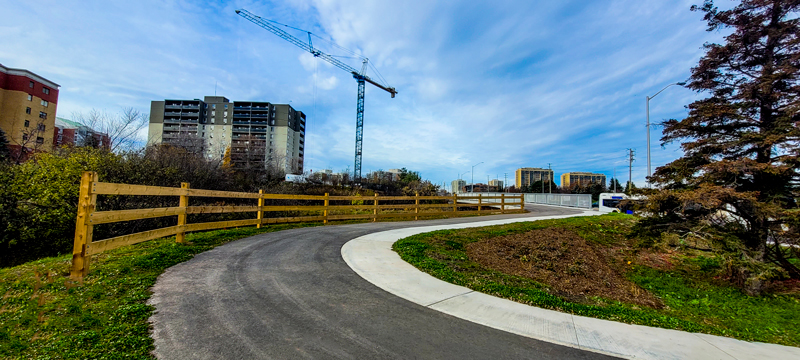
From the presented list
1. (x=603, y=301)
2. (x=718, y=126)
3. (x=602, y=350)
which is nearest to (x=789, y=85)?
(x=718, y=126)

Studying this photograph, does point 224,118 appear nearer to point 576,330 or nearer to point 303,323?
point 303,323

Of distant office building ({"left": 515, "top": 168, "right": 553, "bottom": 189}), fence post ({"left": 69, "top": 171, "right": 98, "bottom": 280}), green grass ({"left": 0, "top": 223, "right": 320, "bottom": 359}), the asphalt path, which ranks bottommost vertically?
the asphalt path

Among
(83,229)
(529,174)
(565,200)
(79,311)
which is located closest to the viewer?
(79,311)

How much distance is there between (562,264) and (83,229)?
861 cm

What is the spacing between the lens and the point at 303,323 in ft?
10.0

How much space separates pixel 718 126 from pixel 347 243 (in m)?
8.77

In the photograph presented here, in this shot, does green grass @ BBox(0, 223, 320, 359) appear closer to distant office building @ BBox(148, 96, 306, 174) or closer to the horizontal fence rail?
the horizontal fence rail

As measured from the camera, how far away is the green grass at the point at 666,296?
12.6ft

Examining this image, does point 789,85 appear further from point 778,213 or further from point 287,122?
point 287,122

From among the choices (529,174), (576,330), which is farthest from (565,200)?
(529,174)

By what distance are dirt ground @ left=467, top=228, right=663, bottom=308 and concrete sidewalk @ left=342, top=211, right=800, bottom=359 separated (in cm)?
119

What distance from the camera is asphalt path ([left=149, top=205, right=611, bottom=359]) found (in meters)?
2.57

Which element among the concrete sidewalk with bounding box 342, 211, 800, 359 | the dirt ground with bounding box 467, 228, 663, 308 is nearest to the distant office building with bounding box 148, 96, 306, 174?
the dirt ground with bounding box 467, 228, 663, 308

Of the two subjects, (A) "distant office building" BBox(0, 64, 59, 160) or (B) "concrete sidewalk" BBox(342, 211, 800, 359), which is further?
(A) "distant office building" BBox(0, 64, 59, 160)
